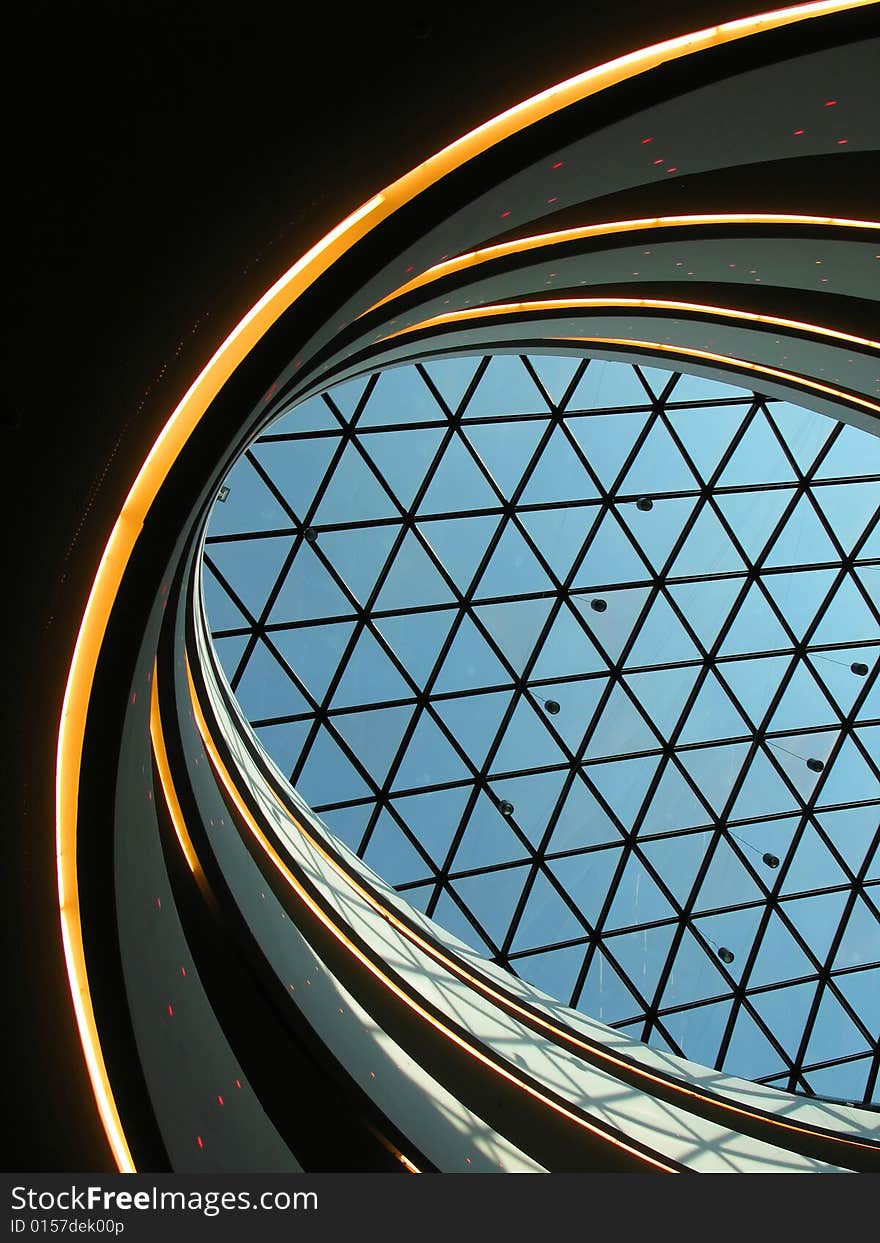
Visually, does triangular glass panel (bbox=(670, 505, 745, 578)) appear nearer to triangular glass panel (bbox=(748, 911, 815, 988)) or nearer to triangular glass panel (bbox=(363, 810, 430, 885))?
triangular glass panel (bbox=(363, 810, 430, 885))

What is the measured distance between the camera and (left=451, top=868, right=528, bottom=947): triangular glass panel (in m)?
23.2

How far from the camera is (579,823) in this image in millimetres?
23844

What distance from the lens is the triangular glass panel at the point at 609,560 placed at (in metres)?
22.6

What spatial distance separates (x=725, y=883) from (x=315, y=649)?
46.6 feet

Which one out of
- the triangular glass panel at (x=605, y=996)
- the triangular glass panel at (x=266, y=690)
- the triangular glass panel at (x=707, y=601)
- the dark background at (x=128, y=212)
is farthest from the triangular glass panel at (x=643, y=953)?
the dark background at (x=128, y=212)

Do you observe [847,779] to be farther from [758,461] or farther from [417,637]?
[417,637]

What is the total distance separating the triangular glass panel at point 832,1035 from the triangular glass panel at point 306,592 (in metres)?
19.3

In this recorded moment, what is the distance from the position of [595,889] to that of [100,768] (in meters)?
20.1

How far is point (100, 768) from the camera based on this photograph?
21.2 feet

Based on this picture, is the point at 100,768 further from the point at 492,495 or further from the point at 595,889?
the point at 595,889

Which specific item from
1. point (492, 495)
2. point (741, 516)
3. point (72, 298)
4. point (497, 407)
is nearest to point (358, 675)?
point (492, 495)

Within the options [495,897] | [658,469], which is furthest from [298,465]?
[495,897]

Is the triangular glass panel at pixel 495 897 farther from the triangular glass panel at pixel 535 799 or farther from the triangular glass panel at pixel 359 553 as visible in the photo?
the triangular glass panel at pixel 359 553

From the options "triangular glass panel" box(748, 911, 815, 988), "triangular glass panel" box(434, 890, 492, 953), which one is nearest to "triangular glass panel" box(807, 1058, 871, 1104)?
"triangular glass panel" box(748, 911, 815, 988)
